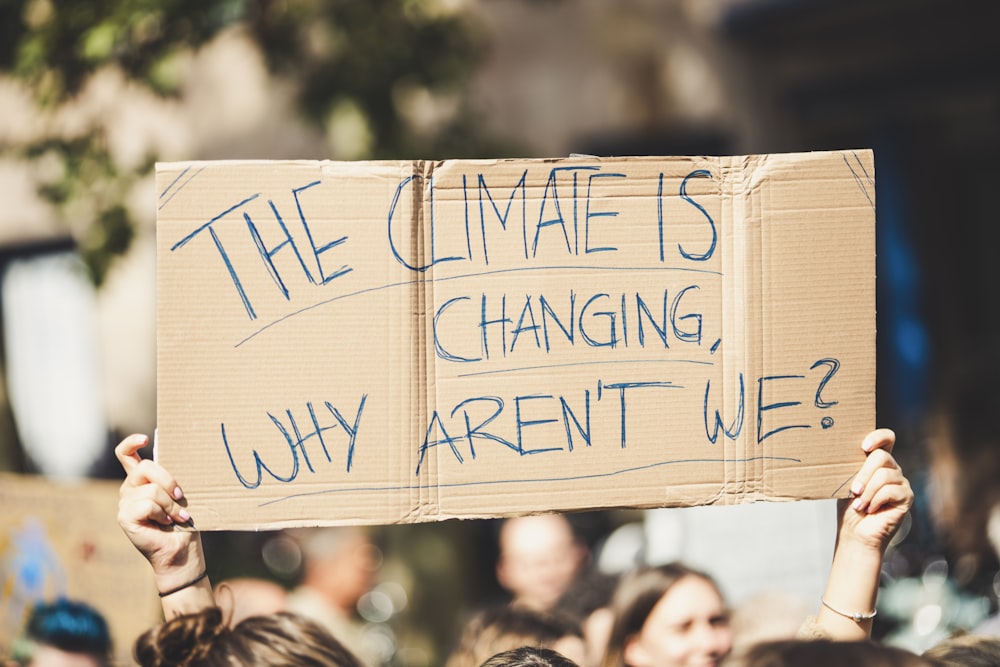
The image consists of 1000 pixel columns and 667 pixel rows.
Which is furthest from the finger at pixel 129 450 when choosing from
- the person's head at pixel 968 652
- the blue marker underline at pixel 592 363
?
the person's head at pixel 968 652

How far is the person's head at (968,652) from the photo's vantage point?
203 centimetres

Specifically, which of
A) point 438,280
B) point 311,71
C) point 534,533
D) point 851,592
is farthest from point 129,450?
point 311,71

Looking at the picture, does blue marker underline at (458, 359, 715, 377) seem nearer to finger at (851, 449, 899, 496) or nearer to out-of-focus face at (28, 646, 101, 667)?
finger at (851, 449, 899, 496)

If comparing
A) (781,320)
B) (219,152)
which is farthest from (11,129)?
(781,320)

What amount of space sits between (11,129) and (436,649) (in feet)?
14.1

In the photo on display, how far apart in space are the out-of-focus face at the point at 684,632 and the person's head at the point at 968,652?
453 mm

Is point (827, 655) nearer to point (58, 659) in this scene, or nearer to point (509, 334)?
point (509, 334)

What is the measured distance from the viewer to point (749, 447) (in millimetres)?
1870

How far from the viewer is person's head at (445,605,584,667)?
240 centimetres

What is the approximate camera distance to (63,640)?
2525mm

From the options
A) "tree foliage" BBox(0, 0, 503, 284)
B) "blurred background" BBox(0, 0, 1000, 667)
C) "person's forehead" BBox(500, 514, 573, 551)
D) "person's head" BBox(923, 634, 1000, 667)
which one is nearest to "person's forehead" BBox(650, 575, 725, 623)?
"person's head" BBox(923, 634, 1000, 667)

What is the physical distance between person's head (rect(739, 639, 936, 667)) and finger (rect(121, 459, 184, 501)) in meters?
1.03

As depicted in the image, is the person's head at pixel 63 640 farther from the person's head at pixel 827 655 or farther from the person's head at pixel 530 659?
the person's head at pixel 827 655

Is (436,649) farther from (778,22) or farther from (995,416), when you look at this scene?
(778,22)
